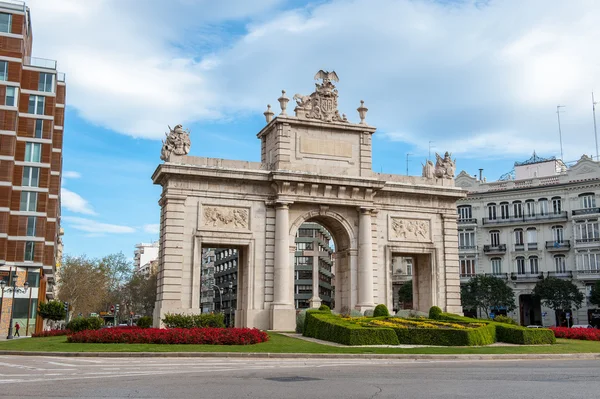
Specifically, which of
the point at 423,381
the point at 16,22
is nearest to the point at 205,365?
the point at 423,381

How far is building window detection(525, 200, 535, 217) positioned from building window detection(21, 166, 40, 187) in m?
52.3

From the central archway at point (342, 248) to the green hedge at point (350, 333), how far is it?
8573 mm

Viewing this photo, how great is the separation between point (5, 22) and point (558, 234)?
61.1m

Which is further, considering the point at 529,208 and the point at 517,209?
the point at 517,209

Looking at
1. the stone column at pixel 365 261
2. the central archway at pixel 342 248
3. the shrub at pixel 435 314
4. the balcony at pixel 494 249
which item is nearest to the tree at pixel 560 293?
the balcony at pixel 494 249

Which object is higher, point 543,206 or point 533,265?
point 543,206

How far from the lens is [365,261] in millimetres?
40125

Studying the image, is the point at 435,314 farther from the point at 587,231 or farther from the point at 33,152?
the point at 33,152

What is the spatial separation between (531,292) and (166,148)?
48.4 m

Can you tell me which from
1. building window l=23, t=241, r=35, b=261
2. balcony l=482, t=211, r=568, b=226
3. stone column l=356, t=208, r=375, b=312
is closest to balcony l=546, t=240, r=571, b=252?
balcony l=482, t=211, r=568, b=226

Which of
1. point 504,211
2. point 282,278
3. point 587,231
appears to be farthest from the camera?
point 504,211

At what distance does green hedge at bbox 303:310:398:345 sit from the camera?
2752 centimetres

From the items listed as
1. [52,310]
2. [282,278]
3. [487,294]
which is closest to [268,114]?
[282,278]

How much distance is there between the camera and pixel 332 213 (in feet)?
133
